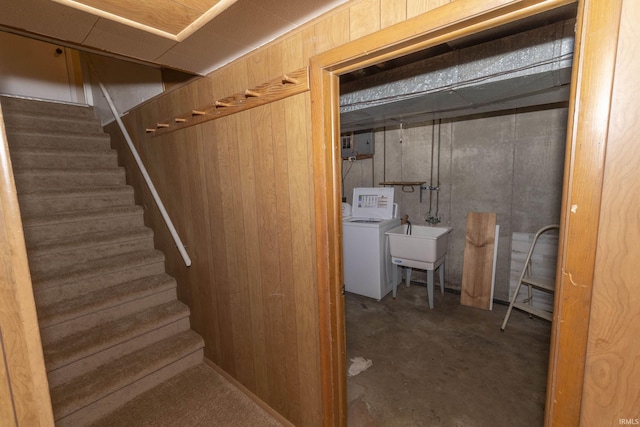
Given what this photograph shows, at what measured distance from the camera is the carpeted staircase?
1.94 metres

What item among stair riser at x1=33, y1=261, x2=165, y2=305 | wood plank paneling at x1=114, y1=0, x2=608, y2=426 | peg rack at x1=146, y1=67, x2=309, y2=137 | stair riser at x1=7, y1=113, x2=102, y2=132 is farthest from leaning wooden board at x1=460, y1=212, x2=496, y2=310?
stair riser at x1=7, y1=113, x2=102, y2=132

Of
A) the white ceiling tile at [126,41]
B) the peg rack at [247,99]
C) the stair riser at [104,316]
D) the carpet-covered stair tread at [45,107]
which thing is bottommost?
the stair riser at [104,316]

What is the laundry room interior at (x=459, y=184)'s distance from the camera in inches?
63.5

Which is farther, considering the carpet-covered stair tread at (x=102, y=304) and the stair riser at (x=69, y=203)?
the stair riser at (x=69, y=203)

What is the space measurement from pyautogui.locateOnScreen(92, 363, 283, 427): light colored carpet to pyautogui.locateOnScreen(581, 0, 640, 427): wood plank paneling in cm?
165

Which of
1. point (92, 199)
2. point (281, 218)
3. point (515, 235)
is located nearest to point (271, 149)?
point (281, 218)

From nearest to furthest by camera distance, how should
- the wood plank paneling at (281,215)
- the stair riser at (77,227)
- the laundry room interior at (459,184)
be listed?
the wood plank paneling at (281,215)
the laundry room interior at (459,184)
the stair riser at (77,227)

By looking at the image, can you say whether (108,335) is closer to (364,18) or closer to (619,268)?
(364,18)

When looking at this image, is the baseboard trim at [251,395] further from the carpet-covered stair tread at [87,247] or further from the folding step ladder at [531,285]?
the folding step ladder at [531,285]

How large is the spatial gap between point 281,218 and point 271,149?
0.37 m

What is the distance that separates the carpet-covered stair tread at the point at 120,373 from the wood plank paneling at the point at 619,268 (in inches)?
94.6

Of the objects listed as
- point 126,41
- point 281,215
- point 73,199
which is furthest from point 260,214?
point 73,199

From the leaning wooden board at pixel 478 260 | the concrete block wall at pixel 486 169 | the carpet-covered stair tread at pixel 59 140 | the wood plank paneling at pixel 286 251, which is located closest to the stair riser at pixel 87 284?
the carpet-covered stair tread at pixel 59 140

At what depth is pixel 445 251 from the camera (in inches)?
135
